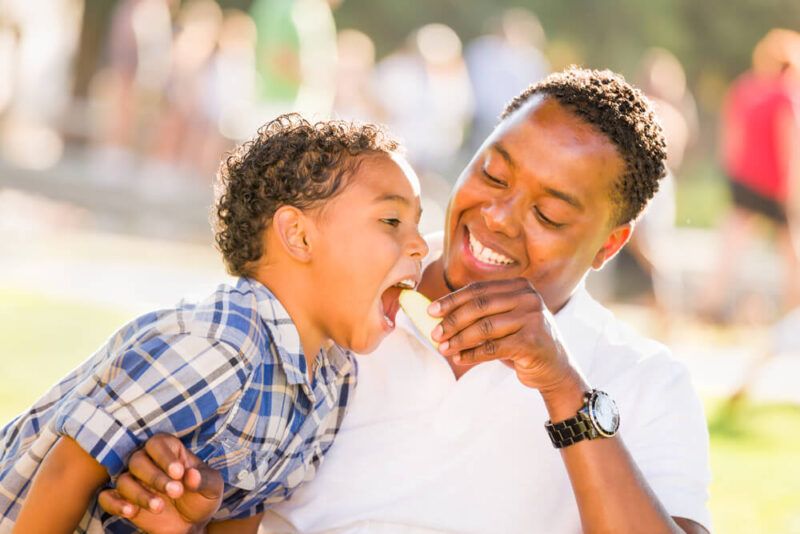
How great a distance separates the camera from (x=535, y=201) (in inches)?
129

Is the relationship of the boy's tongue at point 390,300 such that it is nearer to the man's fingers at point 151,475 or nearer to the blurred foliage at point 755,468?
the man's fingers at point 151,475

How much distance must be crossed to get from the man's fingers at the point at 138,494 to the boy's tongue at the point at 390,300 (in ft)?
2.48

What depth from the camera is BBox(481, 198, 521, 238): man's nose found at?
3.26m

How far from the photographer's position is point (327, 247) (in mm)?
3047

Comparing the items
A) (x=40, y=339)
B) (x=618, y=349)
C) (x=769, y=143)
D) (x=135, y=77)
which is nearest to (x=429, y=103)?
(x=135, y=77)

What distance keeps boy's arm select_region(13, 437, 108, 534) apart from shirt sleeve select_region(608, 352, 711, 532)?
1246 mm

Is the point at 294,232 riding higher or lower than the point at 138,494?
higher

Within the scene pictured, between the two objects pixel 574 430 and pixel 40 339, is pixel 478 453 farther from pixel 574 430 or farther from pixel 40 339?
pixel 40 339

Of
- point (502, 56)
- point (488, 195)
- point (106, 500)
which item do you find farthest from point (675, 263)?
point (106, 500)

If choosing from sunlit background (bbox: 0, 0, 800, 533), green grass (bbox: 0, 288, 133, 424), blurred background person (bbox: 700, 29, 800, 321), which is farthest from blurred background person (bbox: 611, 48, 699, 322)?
green grass (bbox: 0, 288, 133, 424)

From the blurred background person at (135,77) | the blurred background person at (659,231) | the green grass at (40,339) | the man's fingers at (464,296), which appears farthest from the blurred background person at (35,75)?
the man's fingers at (464,296)

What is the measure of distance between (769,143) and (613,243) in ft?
23.1

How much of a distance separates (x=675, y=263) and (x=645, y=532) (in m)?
10.7

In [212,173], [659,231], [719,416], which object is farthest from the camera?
[212,173]
